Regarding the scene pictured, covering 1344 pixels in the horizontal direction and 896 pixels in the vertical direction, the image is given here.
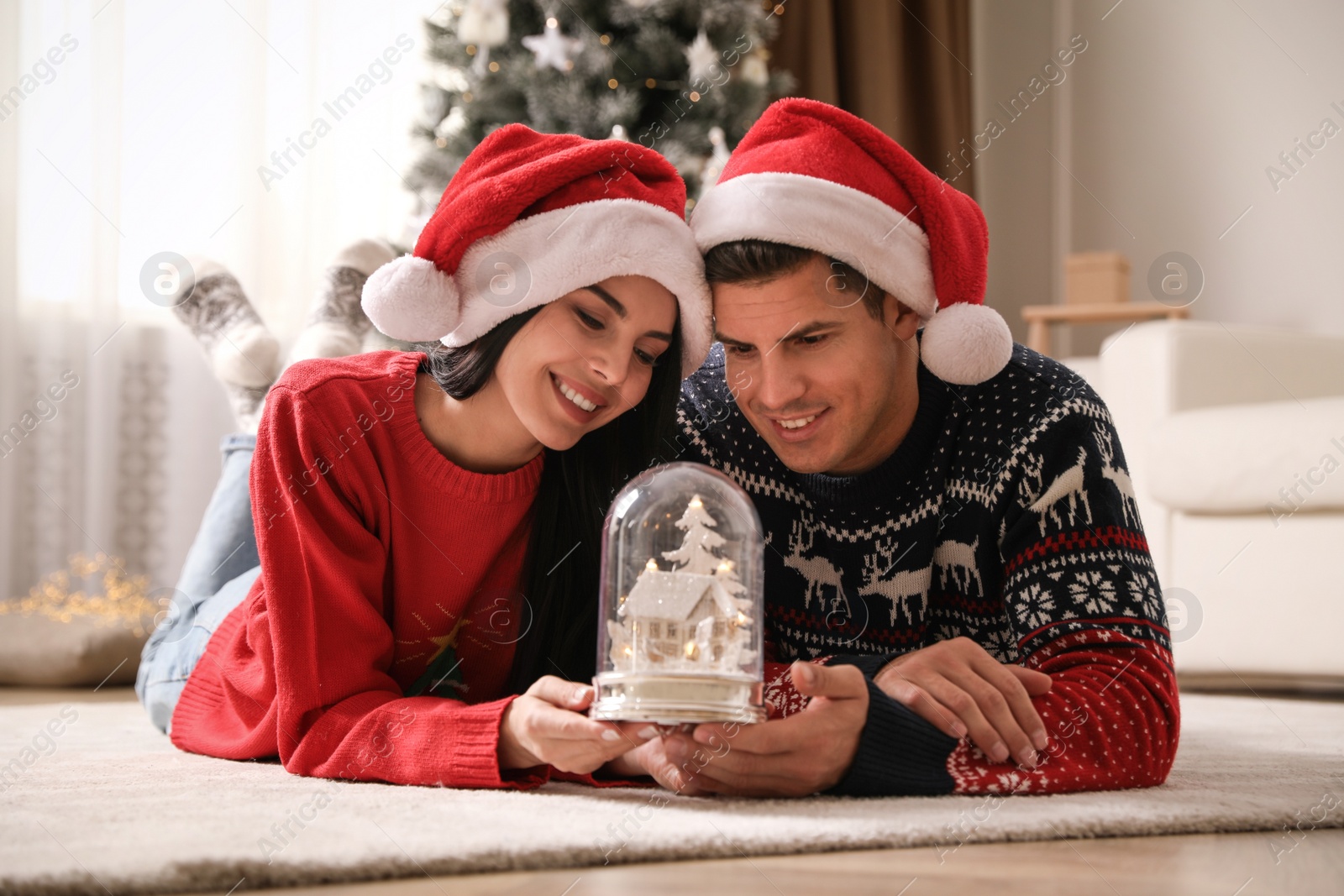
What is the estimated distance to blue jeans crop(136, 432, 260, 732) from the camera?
1.78 metres

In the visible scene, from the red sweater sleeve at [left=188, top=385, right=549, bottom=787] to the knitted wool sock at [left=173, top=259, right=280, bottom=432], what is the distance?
1153 millimetres

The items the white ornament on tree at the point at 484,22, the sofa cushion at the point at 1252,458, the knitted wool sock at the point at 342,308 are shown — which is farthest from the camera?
the white ornament on tree at the point at 484,22

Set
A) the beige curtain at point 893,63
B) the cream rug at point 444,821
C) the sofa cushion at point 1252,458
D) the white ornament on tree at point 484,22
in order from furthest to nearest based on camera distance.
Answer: the beige curtain at point 893,63 < the white ornament on tree at point 484,22 < the sofa cushion at point 1252,458 < the cream rug at point 444,821

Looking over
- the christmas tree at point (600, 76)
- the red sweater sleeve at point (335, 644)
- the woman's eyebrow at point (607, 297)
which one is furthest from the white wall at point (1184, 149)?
the red sweater sleeve at point (335, 644)

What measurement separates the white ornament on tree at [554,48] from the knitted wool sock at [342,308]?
0.65 metres

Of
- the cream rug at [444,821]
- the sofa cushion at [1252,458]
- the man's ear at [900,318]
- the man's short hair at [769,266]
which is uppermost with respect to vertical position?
the man's short hair at [769,266]

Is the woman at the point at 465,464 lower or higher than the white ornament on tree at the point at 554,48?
lower

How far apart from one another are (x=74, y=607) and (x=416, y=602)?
74.7 inches

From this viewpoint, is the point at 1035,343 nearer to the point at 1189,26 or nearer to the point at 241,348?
the point at 1189,26

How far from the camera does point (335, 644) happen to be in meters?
1.20

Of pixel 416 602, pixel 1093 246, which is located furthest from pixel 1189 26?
pixel 416 602

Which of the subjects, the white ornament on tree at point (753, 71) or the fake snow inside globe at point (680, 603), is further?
the white ornament on tree at point (753, 71)

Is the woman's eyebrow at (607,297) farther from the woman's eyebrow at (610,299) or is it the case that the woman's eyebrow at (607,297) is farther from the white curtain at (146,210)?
the white curtain at (146,210)

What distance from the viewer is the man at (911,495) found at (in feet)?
3.49
